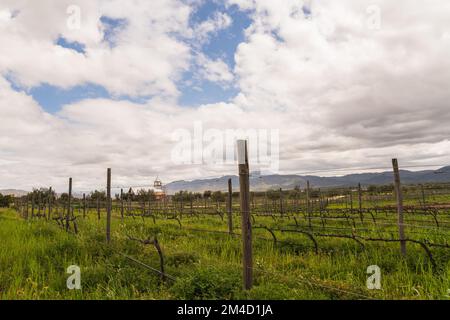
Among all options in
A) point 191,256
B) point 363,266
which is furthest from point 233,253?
point 363,266

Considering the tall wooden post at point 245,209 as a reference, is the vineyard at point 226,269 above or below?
below

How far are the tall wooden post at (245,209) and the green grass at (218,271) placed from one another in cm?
22

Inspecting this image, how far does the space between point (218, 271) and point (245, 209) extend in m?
1.66

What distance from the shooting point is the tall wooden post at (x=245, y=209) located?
4797 millimetres

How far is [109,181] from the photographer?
11.2 metres

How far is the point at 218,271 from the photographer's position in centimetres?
576
